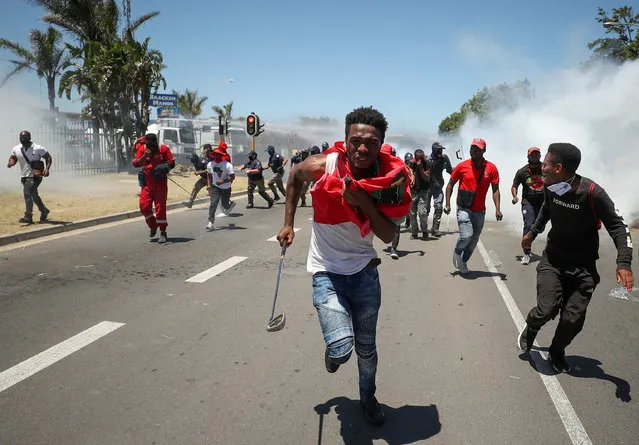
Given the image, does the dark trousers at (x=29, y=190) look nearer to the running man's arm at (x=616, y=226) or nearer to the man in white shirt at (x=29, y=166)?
the man in white shirt at (x=29, y=166)

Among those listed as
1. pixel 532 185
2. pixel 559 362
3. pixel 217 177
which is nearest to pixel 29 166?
pixel 217 177

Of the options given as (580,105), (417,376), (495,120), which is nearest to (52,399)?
(417,376)

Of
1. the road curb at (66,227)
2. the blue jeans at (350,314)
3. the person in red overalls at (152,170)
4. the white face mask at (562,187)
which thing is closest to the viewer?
the blue jeans at (350,314)

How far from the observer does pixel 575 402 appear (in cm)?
356

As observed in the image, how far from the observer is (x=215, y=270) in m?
7.45

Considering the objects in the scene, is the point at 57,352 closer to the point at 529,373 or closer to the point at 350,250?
the point at 350,250

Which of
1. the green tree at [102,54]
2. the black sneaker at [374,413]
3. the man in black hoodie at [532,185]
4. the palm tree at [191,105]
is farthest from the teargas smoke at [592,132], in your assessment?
the palm tree at [191,105]

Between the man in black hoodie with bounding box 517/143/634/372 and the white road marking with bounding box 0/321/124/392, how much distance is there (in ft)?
12.4

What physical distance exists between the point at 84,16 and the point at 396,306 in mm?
23483

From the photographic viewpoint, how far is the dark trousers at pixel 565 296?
392 centimetres

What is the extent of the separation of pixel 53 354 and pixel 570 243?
4.19 metres

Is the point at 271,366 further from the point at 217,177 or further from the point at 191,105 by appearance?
the point at 191,105

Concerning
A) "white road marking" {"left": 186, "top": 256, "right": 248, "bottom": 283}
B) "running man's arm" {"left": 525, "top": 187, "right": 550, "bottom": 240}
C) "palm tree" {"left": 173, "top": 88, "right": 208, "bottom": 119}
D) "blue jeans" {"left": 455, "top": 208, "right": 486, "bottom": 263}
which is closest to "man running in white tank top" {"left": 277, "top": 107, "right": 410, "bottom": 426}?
"running man's arm" {"left": 525, "top": 187, "right": 550, "bottom": 240}

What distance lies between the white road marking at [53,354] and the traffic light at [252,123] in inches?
677
